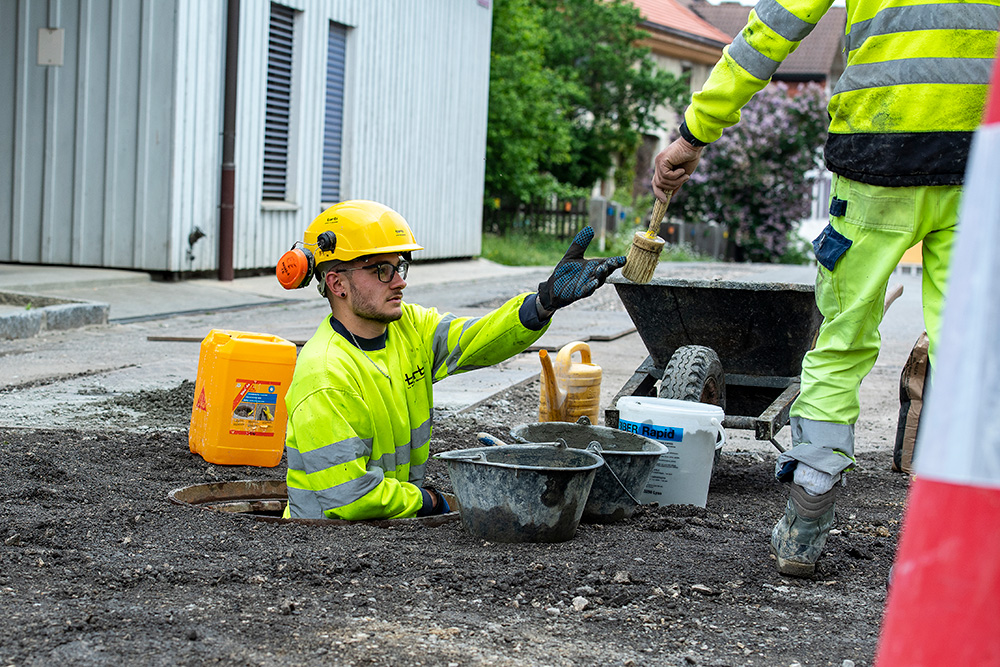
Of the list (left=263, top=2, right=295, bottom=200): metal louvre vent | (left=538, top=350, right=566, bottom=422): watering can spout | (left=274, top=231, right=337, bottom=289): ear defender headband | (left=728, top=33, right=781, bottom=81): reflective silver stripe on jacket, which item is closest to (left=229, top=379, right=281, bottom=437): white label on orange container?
(left=274, top=231, right=337, bottom=289): ear defender headband

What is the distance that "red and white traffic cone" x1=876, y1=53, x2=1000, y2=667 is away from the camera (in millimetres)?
1244

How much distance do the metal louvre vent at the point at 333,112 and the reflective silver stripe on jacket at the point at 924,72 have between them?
37.8ft

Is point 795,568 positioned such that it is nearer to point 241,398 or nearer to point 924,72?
point 924,72

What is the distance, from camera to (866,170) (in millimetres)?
3068

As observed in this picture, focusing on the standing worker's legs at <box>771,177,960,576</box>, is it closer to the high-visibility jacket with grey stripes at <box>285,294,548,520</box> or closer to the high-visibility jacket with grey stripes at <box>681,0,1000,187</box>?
the high-visibility jacket with grey stripes at <box>681,0,1000,187</box>

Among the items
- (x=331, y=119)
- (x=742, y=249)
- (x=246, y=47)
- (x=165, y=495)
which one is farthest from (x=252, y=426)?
(x=742, y=249)

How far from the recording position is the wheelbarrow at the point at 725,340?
467cm

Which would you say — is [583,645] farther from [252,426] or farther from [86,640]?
[252,426]

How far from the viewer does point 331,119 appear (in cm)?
1436

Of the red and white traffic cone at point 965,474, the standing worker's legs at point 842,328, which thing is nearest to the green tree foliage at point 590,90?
the standing worker's legs at point 842,328

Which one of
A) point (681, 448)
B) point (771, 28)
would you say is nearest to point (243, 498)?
point (681, 448)

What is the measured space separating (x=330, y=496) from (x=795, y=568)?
59.4 inches

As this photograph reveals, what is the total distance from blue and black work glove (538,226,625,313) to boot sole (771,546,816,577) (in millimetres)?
986

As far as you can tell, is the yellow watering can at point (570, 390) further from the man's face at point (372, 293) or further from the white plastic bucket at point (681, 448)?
the man's face at point (372, 293)
